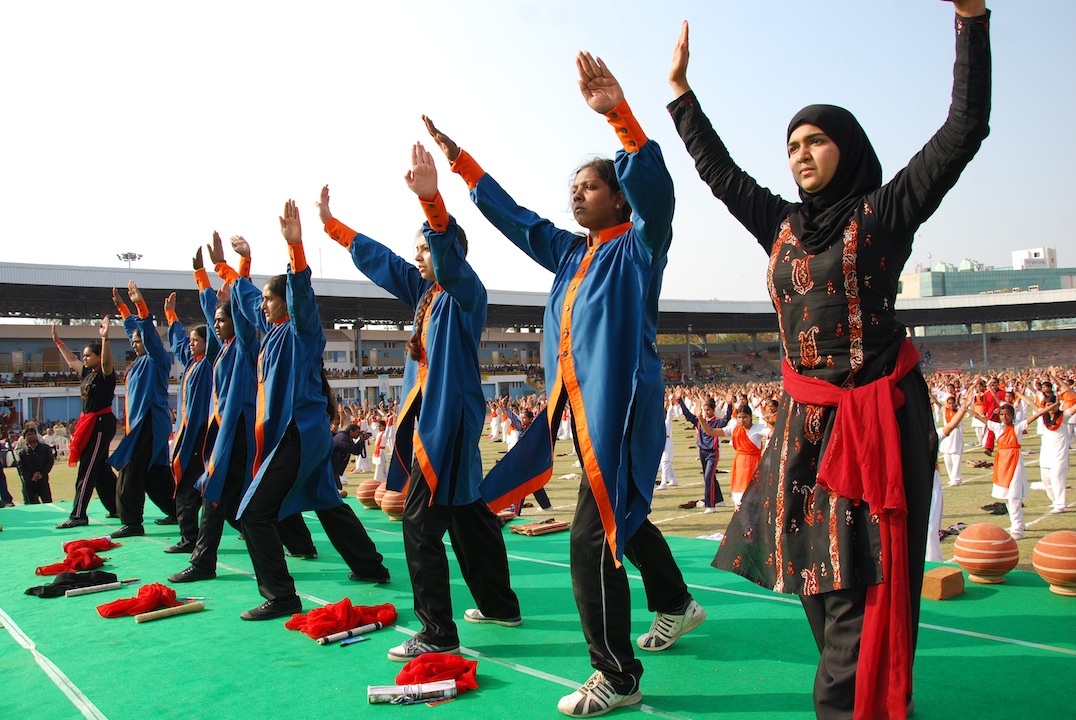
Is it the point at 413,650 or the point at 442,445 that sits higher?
the point at 442,445

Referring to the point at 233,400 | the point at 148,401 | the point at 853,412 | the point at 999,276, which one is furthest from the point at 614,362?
the point at 999,276

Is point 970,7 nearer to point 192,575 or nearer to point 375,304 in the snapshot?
point 192,575

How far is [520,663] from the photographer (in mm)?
3383

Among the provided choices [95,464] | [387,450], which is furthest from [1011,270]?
[95,464]

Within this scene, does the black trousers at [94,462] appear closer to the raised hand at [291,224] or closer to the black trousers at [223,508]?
the black trousers at [223,508]

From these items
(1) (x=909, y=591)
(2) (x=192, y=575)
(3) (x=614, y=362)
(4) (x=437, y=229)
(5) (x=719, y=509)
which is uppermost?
(4) (x=437, y=229)

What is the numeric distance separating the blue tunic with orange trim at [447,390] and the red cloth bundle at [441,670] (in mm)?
731

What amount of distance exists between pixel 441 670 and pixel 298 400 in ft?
6.82

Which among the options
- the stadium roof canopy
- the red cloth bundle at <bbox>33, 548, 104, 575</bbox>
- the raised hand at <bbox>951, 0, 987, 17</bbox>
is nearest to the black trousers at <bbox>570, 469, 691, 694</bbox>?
the raised hand at <bbox>951, 0, 987, 17</bbox>

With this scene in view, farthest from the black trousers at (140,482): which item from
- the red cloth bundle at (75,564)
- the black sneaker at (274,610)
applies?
the black sneaker at (274,610)

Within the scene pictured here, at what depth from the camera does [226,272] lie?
6145 mm

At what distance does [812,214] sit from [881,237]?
0.27 metres

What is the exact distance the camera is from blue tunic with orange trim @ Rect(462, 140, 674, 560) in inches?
111

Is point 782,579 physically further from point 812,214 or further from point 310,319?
point 310,319
